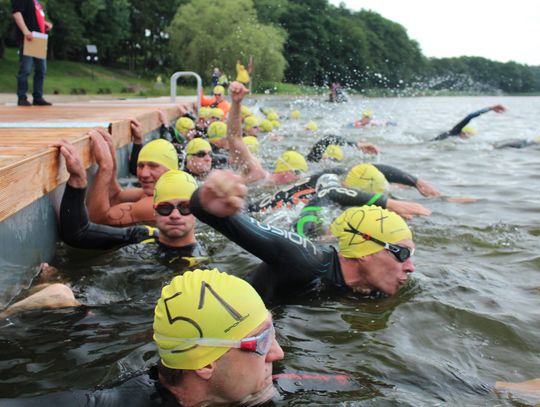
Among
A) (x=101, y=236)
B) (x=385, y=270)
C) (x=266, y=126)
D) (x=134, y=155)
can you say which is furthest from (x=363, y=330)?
(x=266, y=126)

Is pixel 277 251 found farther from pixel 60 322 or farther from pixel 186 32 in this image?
pixel 186 32

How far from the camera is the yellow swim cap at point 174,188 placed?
488cm

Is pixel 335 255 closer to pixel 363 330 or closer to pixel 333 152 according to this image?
pixel 363 330

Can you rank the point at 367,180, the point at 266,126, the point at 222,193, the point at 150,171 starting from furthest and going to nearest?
1. the point at 266,126
2. the point at 367,180
3. the point at 150,171
4. the point at 222,193

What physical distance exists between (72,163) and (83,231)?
0.75 meters

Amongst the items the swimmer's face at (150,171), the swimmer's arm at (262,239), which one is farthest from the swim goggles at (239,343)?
the swimmer's face at (150,171)

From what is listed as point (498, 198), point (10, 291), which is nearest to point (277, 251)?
point (10, 291)

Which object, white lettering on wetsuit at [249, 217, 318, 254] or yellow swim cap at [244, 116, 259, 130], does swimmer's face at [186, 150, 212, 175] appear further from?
yellow swim cap at [244, 116, 259, 130]

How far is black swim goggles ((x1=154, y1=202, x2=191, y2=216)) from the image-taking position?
4.81 m

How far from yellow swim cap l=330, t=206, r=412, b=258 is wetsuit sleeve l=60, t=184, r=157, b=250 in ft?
6.36

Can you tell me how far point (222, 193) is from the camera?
304 centimetres

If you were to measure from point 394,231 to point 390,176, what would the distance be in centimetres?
368

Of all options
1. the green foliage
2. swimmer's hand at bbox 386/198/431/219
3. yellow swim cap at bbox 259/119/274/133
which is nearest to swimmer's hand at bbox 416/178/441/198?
swimmer's hand at bbox 386/198/431/219

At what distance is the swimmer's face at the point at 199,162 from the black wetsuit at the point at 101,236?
10.0 ft
